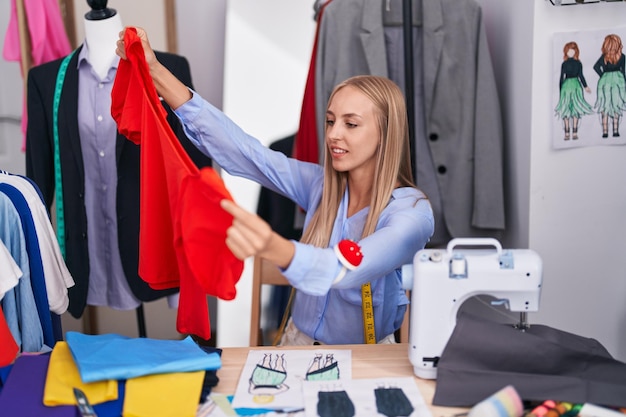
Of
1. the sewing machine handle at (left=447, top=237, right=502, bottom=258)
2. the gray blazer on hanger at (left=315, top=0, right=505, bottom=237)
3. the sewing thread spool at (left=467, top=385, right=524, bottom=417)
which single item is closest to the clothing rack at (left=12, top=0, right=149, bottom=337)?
the gray blazer on hanger at (left=315, top=0, right=505, bottom=237)

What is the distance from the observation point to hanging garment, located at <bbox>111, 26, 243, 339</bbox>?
156 centimetres

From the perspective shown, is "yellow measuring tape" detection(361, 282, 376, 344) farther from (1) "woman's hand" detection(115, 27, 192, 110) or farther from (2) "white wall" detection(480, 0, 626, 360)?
(2) "white wall" detection(480, 0, 626, 360)

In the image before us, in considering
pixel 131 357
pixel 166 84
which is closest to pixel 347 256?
pixel 131 357

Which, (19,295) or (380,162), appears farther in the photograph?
(380,162)

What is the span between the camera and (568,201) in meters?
2.69

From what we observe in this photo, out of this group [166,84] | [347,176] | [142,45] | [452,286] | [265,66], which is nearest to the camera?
[452,286]

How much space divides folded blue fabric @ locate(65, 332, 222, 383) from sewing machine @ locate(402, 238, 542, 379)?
505 mm

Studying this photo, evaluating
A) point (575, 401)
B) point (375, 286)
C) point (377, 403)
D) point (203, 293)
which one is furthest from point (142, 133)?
point (575, 401)

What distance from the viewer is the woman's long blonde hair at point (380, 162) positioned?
6.89 ft

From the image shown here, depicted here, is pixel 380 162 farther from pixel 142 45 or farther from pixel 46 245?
pixel 46 245

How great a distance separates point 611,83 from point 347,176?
118cm

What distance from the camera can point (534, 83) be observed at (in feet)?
8.70

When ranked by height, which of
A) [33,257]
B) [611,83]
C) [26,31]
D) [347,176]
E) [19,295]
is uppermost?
[26,31]

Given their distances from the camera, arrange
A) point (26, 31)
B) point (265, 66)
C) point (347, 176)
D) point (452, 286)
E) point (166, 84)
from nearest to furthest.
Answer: point (452, 286) < point (166, 84) < point (347, 176) < point (26, 31) < point (265, 66)
